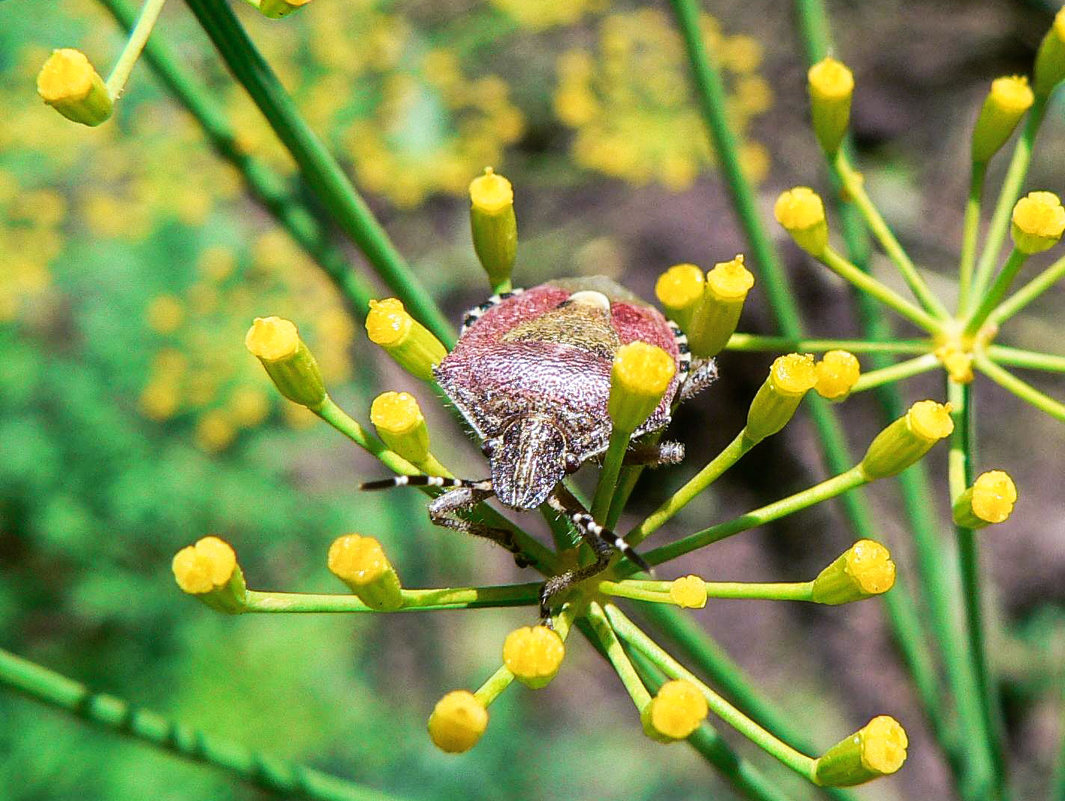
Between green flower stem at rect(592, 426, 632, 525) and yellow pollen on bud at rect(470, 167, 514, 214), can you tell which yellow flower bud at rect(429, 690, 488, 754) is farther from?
yellow pollen on bud at rect(470, 167, 514, 214)

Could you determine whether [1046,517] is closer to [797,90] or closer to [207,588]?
[797,90]

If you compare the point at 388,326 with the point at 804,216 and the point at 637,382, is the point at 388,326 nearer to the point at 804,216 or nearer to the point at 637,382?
the point at 637,382

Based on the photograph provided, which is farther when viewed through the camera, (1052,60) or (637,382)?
(1052,60)

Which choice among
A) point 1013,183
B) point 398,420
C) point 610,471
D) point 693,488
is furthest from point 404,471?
point 1013,183

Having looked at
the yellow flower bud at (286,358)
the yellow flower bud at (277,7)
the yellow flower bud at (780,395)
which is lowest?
the yellow flower bud at (286,358)

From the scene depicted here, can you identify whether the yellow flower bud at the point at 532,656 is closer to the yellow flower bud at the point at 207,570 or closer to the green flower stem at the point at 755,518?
the green flower stem at the point at 755,518

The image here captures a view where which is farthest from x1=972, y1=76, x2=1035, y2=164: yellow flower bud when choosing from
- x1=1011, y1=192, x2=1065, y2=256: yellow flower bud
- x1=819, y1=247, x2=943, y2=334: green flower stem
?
x1=819, y1=247, x2=943, y2=334: green flower stem

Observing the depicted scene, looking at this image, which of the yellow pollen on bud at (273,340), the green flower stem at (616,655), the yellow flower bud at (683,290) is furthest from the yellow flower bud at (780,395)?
the yellow pollen on bud at (273,340)
